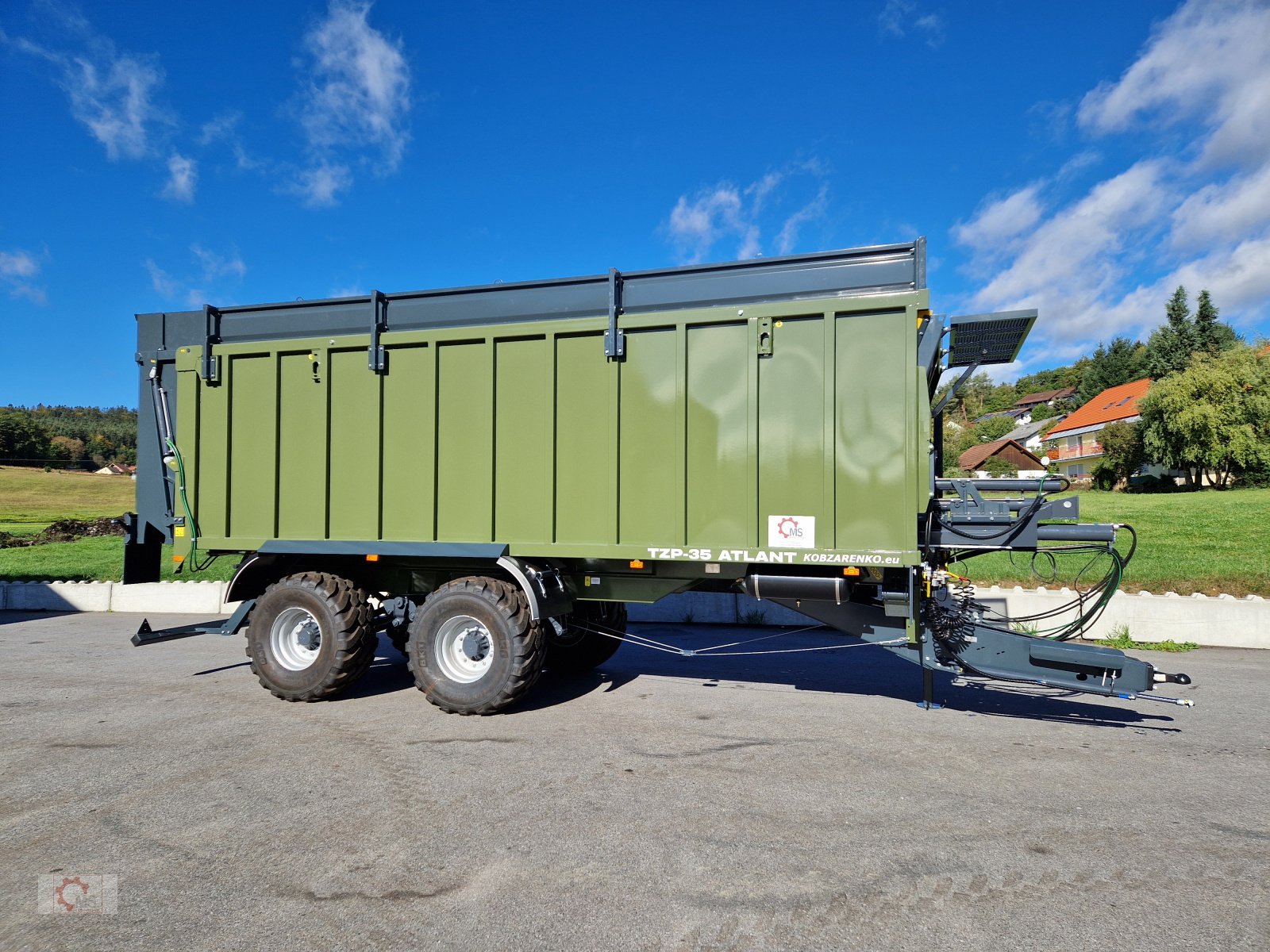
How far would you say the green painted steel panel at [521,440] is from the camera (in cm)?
583

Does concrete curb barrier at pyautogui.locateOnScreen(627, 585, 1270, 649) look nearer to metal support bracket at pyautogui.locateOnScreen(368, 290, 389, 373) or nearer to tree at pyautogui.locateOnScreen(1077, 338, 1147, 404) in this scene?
metal support bracket at pyautogui.locateOnScreen(368, 290, 389, 373)

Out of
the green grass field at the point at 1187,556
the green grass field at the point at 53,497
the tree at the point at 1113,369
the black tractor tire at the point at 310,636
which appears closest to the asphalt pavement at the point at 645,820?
the black tractor tire at the point at 310,636

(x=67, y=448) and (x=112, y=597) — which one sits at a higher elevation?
(x=67, y=448)

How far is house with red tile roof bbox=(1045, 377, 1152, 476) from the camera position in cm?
5647

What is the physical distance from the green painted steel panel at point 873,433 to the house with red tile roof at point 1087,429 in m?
57.4

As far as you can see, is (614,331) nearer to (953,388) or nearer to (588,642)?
(953,388)

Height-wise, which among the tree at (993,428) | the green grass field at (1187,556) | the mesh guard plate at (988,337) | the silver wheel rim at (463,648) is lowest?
the silver wheel rim at (463,648)

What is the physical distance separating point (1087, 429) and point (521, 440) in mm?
66961

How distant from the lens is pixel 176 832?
12.1 feet

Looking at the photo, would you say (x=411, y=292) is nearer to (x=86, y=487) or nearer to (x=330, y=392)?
(x=330, y=392)

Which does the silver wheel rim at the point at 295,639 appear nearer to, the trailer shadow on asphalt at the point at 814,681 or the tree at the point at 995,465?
the trailer shadow on asphalt at the point at 814,681

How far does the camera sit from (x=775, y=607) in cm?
1023

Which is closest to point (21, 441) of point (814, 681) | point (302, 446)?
point (302, 446)

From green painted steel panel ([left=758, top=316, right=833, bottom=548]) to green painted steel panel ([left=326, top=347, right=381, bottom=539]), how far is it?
10.8 ft
